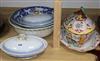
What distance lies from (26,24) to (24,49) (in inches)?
4.8

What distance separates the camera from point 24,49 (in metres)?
0.76

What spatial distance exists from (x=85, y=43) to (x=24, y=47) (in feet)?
0.75

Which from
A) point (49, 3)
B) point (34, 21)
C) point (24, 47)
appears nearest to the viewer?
point (24, 47)

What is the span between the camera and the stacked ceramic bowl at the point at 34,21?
84cm

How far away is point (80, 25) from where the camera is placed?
2.65ft

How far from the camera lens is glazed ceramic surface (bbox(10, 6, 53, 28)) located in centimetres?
85

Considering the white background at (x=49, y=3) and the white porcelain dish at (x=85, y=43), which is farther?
the white background at (x=49, y=3)

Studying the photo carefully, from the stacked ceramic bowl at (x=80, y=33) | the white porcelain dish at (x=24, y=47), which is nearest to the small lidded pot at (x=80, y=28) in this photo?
the stacked ceramic bowl at (x=80, y=33)

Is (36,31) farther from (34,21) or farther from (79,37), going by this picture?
(79,37)

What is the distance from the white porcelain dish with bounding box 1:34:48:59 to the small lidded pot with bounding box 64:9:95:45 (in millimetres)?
109

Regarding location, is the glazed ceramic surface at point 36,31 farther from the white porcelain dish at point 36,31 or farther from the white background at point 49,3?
the white background at point 49,3

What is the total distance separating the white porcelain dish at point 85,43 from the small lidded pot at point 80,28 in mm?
17

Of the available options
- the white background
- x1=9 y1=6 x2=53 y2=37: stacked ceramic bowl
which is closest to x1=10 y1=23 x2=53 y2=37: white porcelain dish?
x1=9 y1=6 x2=53 y2=37: stacked ceramic bowl

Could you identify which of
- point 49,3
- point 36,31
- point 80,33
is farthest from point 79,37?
point 49,3
